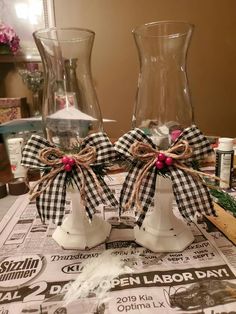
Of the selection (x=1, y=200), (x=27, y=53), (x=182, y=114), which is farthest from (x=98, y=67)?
(x=182, y=114)

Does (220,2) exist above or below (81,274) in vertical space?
above

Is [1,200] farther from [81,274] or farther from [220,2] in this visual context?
[220,2]

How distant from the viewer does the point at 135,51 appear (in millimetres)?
1610

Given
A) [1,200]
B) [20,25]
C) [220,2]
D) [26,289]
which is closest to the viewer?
[26,289]

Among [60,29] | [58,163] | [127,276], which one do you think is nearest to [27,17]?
[60,29]

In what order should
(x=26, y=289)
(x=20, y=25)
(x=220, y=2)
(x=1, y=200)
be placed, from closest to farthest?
(x=26, y=289) → (x=1, y=200) → (x=20, y=25) → (x=220, y=2)

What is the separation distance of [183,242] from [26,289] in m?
0.24

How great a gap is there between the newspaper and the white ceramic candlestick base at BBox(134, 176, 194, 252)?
11 mm

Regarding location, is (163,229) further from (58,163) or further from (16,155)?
(16,155)

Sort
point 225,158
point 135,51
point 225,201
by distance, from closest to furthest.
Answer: point 225,201
point 225,158
point 135,51

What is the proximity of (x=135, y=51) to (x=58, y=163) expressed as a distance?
1.37 metres

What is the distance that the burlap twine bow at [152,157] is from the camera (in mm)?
384

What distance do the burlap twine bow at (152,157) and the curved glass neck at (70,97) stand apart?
109 mm

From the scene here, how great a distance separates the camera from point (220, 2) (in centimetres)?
156
